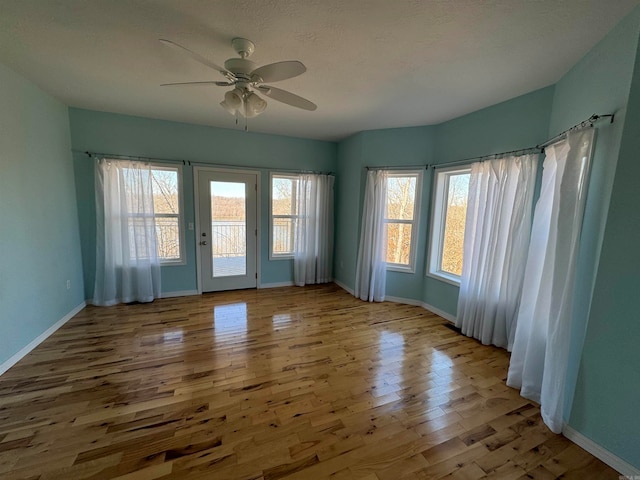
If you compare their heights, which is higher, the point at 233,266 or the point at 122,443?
the point at 233,266

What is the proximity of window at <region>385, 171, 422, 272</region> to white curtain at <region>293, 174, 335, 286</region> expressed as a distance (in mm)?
1160

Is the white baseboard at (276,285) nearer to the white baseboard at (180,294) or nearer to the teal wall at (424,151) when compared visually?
the teal wall at (424,151)

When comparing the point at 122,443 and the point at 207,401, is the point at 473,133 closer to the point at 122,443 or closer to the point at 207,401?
the point at 207,401

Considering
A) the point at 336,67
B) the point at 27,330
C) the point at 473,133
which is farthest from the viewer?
the point at 473,133

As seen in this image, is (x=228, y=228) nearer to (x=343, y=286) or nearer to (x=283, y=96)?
(x=343, y=286)

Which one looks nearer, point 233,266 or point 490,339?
point 490,339

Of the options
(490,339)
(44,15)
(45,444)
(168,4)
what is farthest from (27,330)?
(490,339)

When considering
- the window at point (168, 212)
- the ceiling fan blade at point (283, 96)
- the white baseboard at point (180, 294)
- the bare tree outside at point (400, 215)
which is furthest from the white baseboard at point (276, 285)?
the ceiling fan blade at point (283, 96)

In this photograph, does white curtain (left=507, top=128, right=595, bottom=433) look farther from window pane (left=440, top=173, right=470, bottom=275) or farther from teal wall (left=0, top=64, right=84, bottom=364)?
teal wall (left=0, top=64, right=84, bottom=364)

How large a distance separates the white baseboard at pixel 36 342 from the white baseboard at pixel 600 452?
4.30m

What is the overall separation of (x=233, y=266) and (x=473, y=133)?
A: 3958 mm

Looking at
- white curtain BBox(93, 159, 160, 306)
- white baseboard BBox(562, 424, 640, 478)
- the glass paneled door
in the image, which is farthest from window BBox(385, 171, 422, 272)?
white curtain BBox(93, 159, 160, 306)

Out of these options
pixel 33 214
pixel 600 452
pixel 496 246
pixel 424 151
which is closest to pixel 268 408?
pixel 600 452

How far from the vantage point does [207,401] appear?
6.15ft
